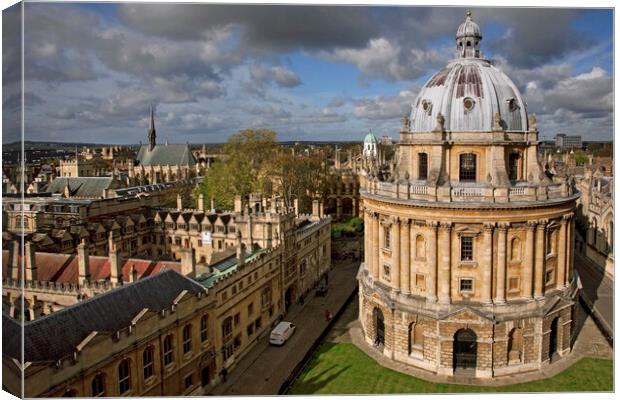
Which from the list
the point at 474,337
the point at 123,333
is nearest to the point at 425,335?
the point at 474,337

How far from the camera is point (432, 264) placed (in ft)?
89.5

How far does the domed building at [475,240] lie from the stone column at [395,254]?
0.06 metres

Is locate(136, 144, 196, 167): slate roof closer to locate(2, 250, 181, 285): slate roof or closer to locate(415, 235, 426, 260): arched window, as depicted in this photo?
locate(2, 250, 181, 285): slate roof

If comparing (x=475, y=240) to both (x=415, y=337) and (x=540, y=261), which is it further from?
(x=415, y=337)

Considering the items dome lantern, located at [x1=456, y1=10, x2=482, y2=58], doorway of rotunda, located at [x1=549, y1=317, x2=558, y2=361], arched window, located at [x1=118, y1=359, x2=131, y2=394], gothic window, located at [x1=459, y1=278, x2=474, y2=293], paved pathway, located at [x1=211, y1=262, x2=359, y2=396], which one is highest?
dome lantern, located at [x1=456, y1=10, x2=482, y2=58]

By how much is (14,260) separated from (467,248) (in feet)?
65.7

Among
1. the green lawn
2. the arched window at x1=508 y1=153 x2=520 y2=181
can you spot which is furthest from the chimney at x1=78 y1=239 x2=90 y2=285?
the arched window at x1=508 y1=153 x2=520 y2=181

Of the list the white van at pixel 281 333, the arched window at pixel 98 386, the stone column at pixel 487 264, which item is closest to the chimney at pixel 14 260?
the arched window at pixel 98 386

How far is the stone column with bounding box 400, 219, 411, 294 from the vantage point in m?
28.0

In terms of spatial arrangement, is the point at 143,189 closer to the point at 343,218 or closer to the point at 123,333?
the point at 343,218

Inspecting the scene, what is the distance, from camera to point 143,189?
210ft

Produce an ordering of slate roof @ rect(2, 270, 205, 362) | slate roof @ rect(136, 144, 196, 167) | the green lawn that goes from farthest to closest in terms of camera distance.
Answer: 1. slate roof @ rect(136, 144, 196, 167)
2. the green lawn
3. slate roof @ rect(2, 270, 205, 362)

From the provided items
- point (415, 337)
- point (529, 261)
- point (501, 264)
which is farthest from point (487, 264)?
point (415, 337)

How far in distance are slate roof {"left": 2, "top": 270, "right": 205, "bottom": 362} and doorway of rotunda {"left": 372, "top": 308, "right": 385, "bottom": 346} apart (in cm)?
1019
